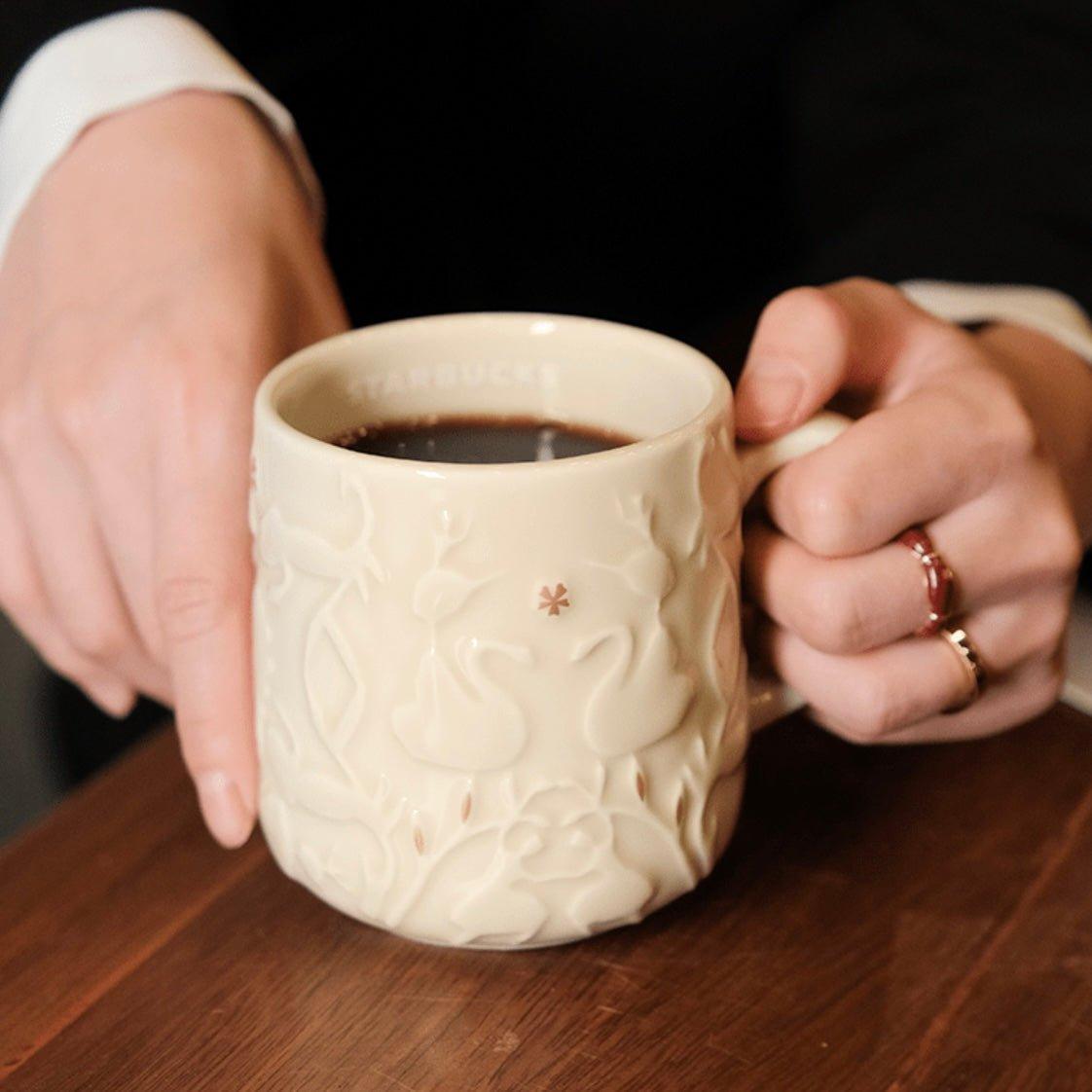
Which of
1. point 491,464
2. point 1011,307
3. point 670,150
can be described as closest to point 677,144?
point 670,150

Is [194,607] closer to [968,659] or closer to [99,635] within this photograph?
[99,635]

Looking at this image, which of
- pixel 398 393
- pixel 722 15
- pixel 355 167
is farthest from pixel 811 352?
pixel 722 15

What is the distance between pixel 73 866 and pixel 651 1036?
32 cm

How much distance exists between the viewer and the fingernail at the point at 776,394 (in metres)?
0.59

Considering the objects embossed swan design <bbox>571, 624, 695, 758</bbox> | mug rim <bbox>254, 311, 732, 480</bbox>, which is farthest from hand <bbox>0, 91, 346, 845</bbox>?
embossed swan design <bbox>571, 624, 695, 758</bbox>

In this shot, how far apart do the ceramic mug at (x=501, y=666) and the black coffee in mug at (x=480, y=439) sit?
3 cm

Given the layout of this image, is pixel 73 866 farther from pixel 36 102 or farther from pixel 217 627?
pixel 36 102

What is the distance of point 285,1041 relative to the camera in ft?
1.73

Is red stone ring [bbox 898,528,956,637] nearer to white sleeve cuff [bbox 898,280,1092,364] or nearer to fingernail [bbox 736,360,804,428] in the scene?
fingernail [bbox 736,360,804,428]

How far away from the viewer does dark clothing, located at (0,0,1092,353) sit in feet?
3.33

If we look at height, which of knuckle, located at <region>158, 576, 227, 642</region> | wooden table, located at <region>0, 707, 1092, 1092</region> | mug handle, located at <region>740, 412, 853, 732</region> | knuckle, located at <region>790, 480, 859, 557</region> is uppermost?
mug handle, located at <region>740, 412, 853, 732</region>

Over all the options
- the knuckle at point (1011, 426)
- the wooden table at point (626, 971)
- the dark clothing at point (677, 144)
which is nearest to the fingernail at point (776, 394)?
the knuckle at point (1011, 426)

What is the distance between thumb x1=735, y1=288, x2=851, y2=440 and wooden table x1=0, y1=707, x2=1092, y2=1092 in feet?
0.75

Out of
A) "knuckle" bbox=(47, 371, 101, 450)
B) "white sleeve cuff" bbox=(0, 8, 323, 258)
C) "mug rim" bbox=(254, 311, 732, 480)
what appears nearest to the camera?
"mug rim" bbox=(254, 311, 732, 480)
